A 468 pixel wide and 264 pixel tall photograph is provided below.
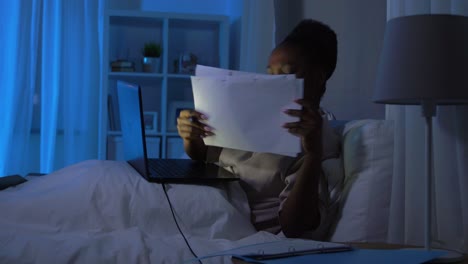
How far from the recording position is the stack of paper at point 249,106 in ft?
3.62

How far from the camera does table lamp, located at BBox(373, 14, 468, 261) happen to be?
865 mm

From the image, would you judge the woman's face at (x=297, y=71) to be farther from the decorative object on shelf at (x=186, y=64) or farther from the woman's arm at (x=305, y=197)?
the decorative object on shelf at (x=186, y=64)

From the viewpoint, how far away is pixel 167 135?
3.46m

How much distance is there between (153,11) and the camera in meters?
3.55

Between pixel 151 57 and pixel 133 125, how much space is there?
2.06 meters

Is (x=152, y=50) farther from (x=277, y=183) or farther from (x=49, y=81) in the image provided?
(x=277, y=183)

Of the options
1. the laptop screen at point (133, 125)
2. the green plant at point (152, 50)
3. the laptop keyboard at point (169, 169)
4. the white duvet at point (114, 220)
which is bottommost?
the white duvet at point (114, 220)

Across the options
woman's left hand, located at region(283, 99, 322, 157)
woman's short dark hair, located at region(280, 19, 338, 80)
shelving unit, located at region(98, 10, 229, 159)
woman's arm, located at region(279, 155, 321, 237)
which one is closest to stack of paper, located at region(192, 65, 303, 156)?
woman's left hand, located at region(283, 99, 322, 157)

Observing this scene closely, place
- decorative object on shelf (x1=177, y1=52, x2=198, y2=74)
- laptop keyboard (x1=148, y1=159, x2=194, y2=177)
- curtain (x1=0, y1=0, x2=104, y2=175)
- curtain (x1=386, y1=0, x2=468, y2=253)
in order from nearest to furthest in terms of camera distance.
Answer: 1. curtain (x1=386, y1=0, x2=468, y2=253)
2. laptop keyboard (x1=148, y1=159, x2=194, y2=177)
3. curtain (x1=0, y1=0, x2=104, y2=175)
4. decorative object on shelf (x1=177, y1=52, x2=198, y2=74)

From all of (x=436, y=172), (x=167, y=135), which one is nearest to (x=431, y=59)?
(x=436, y=172)

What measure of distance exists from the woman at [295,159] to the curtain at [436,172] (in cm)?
18

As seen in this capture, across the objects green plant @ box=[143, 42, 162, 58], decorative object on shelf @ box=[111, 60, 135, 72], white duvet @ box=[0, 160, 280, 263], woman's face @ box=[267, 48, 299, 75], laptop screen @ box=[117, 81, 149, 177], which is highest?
green plant @ box=[143, 42, 162, 58]

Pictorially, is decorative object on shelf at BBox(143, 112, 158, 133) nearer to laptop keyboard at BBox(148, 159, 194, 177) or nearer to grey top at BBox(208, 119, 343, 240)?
laptop keyboard at BBox(148, 159, 194, 177)

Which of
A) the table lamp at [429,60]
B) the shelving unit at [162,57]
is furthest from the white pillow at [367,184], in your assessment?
the shelving unit at [162,57]
